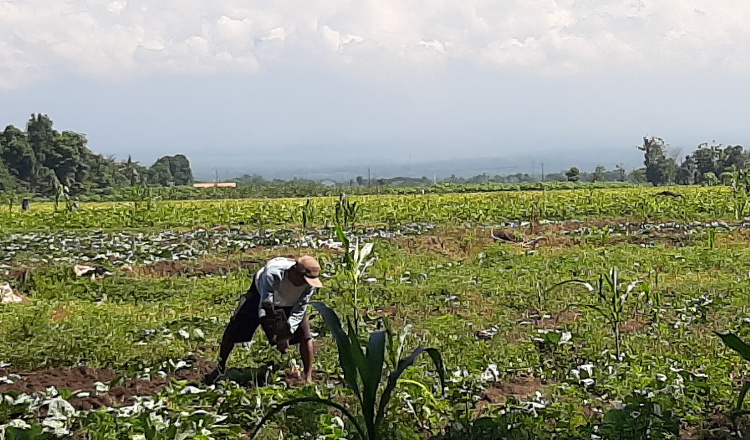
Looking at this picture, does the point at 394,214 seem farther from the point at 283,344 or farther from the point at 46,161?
the point at 46,161

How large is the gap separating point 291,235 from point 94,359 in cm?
841

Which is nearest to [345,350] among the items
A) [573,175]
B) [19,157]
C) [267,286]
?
[267,286]

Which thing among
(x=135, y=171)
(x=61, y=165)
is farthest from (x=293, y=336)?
(x=135, y=171)

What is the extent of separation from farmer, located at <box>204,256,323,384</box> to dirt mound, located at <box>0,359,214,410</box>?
0.98ft

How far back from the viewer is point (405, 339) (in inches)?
229

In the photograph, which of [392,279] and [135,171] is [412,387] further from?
[135,171]

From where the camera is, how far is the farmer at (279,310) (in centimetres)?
528

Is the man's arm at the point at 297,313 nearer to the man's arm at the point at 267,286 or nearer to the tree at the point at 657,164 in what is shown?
the man's arm at the point at 267,286

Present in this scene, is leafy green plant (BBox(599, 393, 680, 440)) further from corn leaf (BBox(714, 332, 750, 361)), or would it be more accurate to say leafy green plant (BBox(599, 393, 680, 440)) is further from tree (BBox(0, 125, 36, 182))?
tree (BBox(0, 125, 36, 182))

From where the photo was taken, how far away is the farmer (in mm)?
5281

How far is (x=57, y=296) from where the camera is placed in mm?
8953

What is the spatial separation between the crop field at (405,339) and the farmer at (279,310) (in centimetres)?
22

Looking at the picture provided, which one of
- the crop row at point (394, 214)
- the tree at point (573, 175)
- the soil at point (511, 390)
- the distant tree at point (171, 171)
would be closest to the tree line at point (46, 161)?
the distant tree at point (171, 171)

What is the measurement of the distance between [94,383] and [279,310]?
4.56 feet
